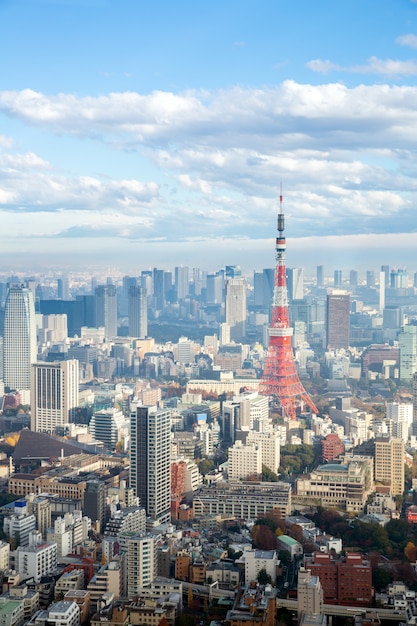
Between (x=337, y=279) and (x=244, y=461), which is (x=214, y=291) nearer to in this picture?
(x=337, y=279)

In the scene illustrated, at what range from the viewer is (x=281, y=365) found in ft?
44.2

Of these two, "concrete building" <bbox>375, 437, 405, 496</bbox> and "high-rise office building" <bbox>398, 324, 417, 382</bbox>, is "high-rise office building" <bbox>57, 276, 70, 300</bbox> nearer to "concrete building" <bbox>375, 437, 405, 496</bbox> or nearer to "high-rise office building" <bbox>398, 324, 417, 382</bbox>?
"high-rise office building" <bbox>398, 324, 417, 382</bbox>

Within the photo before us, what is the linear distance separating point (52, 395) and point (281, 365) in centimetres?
333

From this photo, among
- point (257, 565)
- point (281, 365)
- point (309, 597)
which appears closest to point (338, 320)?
point (281, 365)

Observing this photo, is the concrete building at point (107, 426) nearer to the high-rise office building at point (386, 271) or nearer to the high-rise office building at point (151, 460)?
the high-rise office building at point (151, 460)

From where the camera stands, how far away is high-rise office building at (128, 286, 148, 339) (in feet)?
65.4

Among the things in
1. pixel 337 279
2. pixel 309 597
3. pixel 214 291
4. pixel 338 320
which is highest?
pixel 337 279

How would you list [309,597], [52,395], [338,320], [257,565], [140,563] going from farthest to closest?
[338,320]
[52,395]
[257,565]
[140,563]
[309,597]

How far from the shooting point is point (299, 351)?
1691 centimetres

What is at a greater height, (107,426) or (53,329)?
(53,329)

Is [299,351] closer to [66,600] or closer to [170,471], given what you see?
[170,471]

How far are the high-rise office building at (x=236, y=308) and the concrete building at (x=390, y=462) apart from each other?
10.2 m

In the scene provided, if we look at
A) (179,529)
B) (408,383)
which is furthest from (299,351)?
(179,529)

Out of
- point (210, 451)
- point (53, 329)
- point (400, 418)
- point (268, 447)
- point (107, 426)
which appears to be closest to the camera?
point (268, 447)
